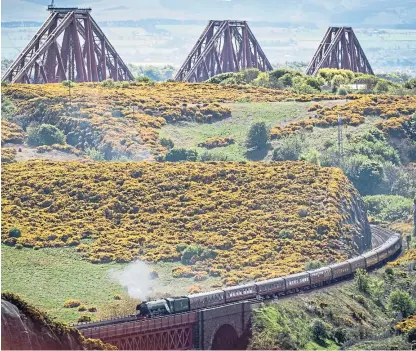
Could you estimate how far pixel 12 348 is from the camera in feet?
198

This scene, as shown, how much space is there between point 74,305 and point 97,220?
70.1 feet

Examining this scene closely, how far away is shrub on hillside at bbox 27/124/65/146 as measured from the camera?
126 m

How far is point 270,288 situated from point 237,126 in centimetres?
5733

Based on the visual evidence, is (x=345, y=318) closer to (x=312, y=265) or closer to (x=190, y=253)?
(x=312, y=265)

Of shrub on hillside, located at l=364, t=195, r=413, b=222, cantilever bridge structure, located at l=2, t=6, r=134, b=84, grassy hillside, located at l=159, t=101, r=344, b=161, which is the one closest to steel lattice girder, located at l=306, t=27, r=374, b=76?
cantilever bridge structure, located at l=2, t=6, r=134, b=84

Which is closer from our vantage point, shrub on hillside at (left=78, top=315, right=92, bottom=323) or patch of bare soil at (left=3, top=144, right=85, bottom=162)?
shrub on hillside at (left=78, top=315, right=92, bottom=323)

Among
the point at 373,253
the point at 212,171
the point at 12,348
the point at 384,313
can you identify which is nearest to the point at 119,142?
the point at 212,171

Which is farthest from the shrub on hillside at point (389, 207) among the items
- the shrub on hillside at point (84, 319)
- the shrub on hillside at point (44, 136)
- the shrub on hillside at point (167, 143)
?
the shrub on hillside at point (84, 319)

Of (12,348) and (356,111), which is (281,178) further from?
(12,348)

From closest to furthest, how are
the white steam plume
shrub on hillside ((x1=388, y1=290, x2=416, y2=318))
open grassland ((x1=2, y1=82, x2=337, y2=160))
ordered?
1. shrub on hillside ((x1=388, y1=290, x2=416, y2=318))
2. the white steam plume
3. open grassland ((x1=2, y1=82, x2=337, y2=160))

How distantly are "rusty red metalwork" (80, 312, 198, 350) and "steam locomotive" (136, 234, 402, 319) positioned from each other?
3.16ft

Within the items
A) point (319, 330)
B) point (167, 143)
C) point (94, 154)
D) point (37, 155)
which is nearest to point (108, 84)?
point (167, 143)

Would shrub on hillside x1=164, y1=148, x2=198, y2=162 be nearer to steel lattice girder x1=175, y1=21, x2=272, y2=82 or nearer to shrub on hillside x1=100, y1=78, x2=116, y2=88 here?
shrub on hillside x1=100, y1=78, x2=116, y2=88

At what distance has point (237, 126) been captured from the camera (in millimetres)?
136500
